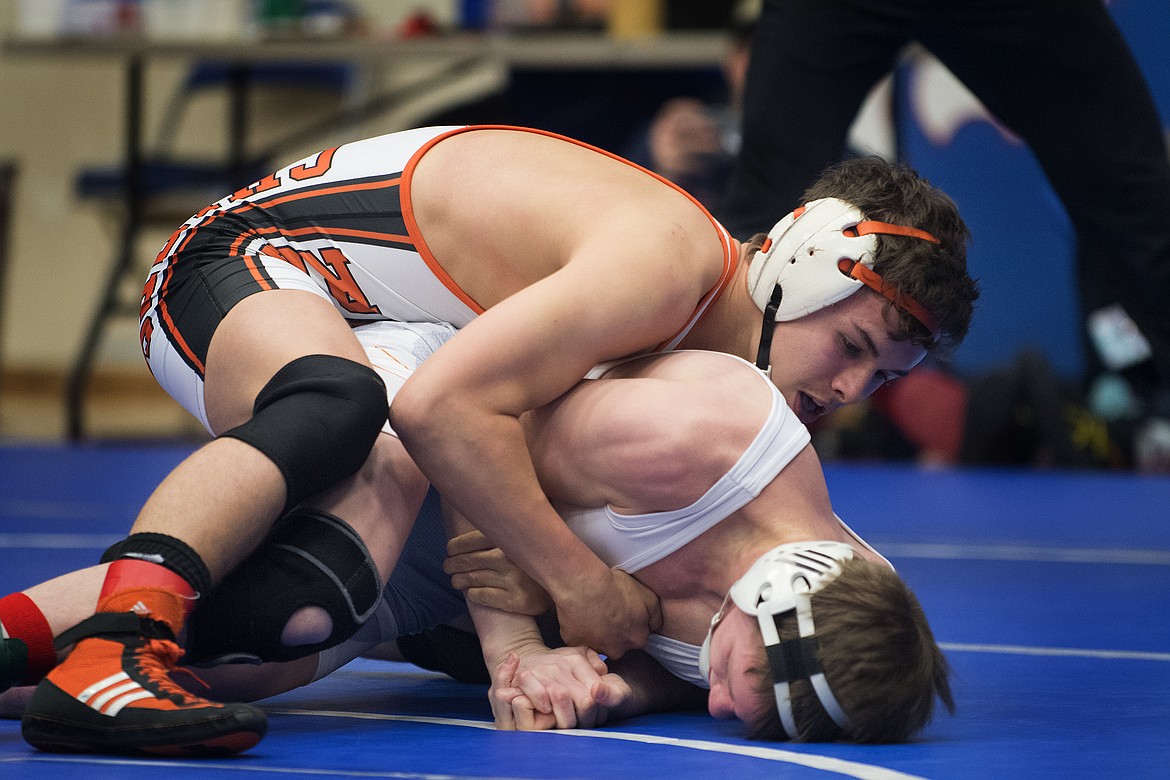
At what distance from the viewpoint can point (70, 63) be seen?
10.1m

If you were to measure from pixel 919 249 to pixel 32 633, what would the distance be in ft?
4.44

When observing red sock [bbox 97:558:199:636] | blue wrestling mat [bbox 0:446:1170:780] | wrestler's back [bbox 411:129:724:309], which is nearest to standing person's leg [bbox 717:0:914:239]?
blue wrestling mat [bbox 0:446:1170:780]

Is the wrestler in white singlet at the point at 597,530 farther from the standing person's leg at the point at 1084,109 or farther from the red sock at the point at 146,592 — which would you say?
the standing person's leg at the point at 1084,109

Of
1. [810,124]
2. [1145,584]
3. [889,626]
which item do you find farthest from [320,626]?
[1145,584]

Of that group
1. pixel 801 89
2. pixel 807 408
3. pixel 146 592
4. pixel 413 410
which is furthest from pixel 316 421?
pixel 801 89

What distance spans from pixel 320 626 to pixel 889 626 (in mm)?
723

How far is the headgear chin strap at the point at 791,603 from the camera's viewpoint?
1950mm

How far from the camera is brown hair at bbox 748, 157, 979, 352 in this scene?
239cm

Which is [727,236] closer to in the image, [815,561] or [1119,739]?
[815,561]

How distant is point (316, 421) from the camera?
6.79ft

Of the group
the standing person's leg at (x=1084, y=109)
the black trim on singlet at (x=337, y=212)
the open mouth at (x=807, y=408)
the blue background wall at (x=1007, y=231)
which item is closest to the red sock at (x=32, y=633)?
the black trim on singlet at (x=337, y=212)

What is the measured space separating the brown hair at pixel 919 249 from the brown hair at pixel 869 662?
1.79 ft

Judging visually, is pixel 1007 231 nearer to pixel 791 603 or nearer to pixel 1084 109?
pixel 1084 109

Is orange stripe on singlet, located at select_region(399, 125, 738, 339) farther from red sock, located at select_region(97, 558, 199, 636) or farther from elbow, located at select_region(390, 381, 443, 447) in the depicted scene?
red sock, located at select_region(97, 558, 199, 636)
